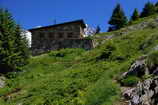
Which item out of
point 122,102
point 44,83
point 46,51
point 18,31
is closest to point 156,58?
point 122,102

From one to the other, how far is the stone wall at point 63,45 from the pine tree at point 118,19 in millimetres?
18677

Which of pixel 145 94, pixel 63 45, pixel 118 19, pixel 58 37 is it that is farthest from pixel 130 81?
pixel 118 19

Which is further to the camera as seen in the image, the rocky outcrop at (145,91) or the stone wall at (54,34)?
the stone wall at (54,34)

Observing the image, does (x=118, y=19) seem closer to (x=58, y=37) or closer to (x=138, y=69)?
(x=58, y=37)

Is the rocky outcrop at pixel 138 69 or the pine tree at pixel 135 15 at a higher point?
the pine tree at pixel 135 15

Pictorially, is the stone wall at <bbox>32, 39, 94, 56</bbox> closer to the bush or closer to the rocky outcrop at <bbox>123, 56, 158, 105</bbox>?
the bush

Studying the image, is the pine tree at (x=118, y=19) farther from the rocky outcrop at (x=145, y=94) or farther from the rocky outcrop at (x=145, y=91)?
the rocky outcrop at (x=145, y=94)

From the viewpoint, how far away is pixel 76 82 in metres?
23.1

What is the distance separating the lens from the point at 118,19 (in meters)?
65.6

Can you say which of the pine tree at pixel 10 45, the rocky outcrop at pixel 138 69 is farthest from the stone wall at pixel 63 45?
the rocky outcrop at pixel 138 69

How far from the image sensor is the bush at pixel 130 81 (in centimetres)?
1839

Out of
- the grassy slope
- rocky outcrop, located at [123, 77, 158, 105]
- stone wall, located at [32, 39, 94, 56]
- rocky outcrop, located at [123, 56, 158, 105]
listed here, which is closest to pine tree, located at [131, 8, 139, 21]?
stone wall, located at [32, 39, 94, 56]

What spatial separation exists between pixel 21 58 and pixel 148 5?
43598mm

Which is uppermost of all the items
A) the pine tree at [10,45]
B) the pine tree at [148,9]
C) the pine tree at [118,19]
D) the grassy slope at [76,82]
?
the pine tree at [148,9]
